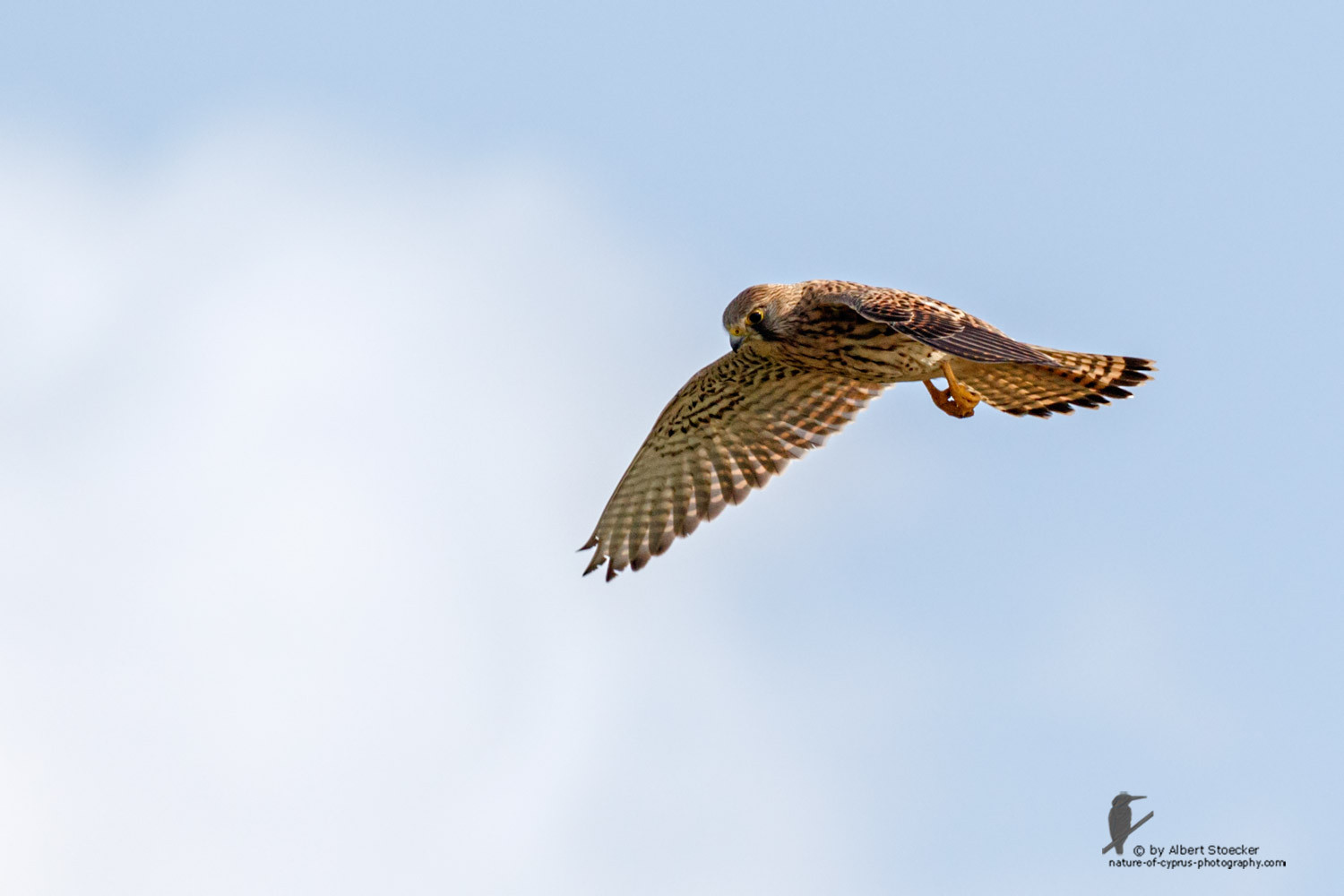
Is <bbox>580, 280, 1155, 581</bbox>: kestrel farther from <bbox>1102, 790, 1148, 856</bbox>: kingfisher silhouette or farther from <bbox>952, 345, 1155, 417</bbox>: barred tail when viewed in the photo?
<bbox>1102, 790, 1148, 856</bbox>: kingfisher silhouette

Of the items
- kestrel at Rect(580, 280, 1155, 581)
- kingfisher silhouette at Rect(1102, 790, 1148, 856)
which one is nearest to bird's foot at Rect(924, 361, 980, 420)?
kestrel at Rect(580, 280, 1155, 581)

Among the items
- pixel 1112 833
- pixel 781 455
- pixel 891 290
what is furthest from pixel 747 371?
pixel 1112 833

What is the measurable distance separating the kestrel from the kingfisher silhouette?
3.83m

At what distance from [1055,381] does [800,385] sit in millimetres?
2271

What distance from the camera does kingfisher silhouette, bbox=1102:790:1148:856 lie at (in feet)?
55.7

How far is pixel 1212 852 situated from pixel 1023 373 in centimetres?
428

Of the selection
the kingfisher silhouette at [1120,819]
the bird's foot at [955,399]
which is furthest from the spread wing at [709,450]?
the kingfisher silhouette at [1120,819]

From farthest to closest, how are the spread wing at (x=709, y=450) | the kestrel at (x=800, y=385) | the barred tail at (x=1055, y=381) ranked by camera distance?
the spread wing at (x=709, y=450), the barred tail at (x=1055, y=381), the kestrel at (x=800, y=385)

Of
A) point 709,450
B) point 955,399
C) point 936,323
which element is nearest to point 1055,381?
point 955,399

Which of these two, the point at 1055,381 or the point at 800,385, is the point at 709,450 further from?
Result: the point at 1055,381

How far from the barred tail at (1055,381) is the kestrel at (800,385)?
0.01 m

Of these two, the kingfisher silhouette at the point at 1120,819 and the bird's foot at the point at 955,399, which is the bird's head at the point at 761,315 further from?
the kingfisher silhouette at the point at 1120,819

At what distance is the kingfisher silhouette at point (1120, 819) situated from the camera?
17.0m

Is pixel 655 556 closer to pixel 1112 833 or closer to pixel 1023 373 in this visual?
pixel 1023 373
